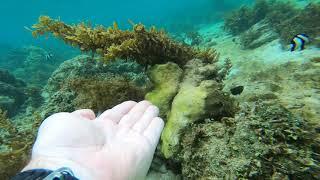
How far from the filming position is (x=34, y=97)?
10688 mm

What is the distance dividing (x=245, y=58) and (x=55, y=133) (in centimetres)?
840

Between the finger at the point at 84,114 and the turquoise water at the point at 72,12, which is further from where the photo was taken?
the turquoise water at the point at 72,12

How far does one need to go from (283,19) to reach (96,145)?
13016mm

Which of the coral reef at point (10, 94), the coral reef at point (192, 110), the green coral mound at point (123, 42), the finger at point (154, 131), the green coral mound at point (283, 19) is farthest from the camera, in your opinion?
the coral reef at point (10, 94)

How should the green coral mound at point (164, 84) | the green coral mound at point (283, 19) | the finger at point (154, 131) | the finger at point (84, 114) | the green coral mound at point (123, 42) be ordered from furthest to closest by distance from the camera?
the green coral mound at point (283, 19), the green coral mound at point (123, 42), the green coral mound at point (164, 84), the finger at point (154, 131), the finger at point (84, 114)

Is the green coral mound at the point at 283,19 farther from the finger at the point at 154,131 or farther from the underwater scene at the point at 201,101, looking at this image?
the finger at the point at 154,131

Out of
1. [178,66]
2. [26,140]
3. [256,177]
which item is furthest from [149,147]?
[26,140]

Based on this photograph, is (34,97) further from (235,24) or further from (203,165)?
(235,24)

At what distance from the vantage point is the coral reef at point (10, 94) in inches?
423

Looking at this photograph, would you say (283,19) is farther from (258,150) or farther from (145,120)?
(145,120)

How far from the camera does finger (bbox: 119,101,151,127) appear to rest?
266 centimetres

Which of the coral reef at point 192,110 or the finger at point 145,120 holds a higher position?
the finger at point 145,120

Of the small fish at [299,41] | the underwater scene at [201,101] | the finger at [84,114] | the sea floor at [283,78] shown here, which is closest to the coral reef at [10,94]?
the underwater scene at [201,101]

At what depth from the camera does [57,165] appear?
5.47ft
